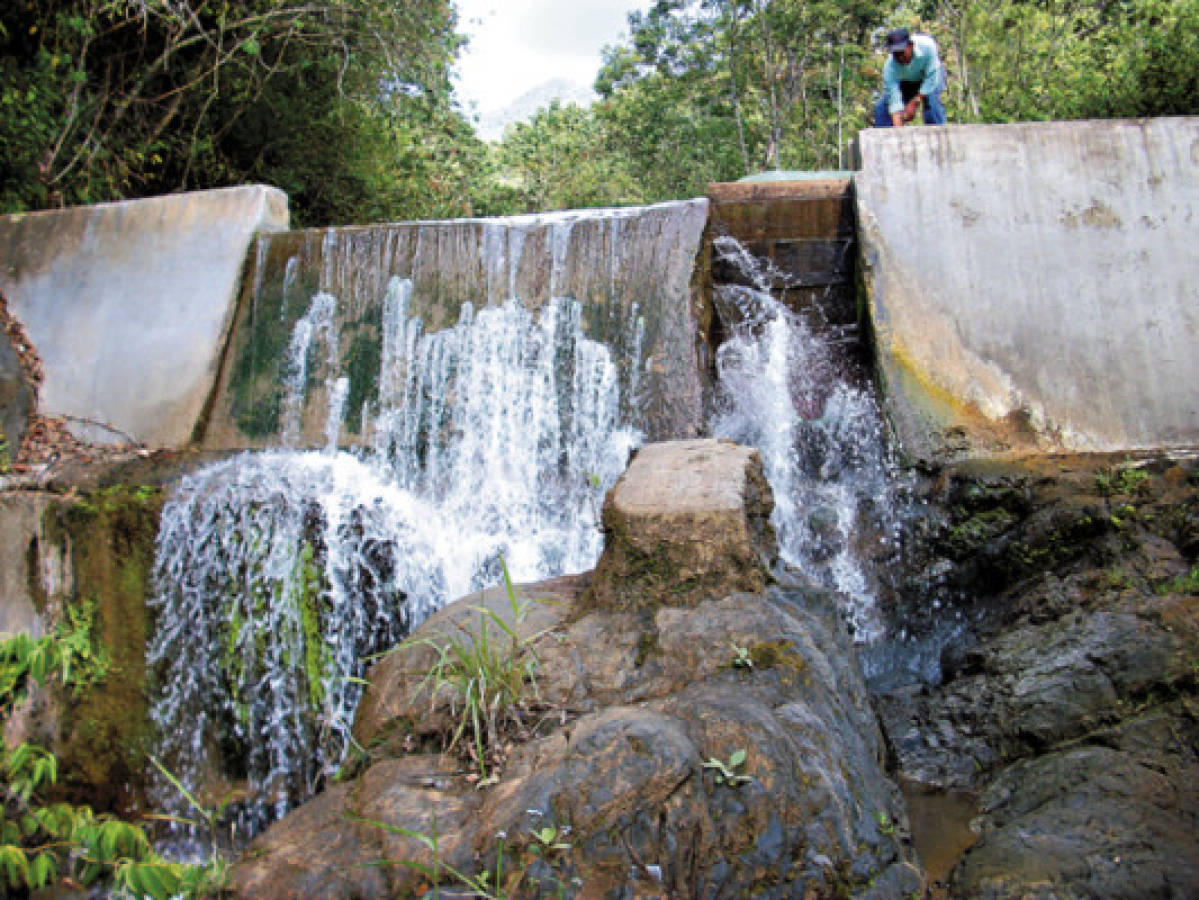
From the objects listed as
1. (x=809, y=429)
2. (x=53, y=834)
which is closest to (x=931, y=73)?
(x=809, y=429)

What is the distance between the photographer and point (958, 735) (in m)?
4.01

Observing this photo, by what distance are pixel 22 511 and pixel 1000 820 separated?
538cm

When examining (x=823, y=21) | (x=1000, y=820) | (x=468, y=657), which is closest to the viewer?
(x=468, y=657)

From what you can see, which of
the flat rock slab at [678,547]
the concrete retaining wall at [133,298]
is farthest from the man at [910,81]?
the flat rock slab at [678,547]

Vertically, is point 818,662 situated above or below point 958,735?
→ above

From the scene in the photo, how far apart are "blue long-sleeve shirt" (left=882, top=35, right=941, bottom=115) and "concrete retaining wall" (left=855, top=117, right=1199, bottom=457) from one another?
3.26ft

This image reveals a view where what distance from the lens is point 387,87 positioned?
34.4ft

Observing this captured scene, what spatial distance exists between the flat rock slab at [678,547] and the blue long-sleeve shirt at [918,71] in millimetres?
5243

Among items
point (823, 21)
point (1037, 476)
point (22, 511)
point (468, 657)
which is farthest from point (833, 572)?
point (823, 21)

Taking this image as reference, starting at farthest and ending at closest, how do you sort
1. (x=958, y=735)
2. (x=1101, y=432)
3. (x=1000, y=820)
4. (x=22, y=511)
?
(x=1101, y=432), (x=22, y=511), (x=958, y=735), (x=1000, y=820)

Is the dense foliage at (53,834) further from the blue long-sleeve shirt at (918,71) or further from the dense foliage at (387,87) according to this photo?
the blue long-sleeve shirt at (918,71)

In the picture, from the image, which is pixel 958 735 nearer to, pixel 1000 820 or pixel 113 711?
pixel 1000 820

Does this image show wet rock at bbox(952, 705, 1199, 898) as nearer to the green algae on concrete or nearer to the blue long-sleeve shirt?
the green algae on concrete

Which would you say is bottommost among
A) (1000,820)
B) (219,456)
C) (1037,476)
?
(1000,820)
